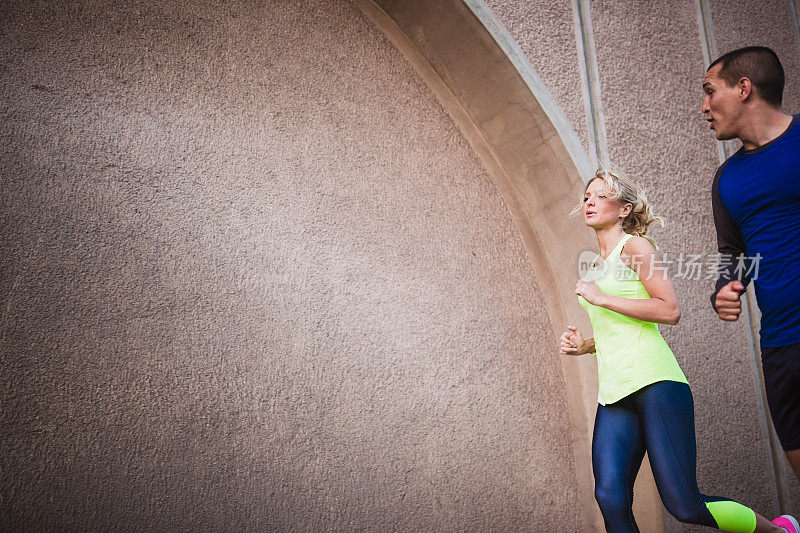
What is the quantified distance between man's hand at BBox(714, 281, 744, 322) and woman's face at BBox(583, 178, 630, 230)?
1.43 ft

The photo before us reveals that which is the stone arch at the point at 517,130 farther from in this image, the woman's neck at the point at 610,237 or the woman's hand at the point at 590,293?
the woman's hand at the point at 590,293

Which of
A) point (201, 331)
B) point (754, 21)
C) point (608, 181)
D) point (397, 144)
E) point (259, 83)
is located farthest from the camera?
point (754, 21)

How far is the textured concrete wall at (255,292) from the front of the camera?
221cm

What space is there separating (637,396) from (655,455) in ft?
0.60

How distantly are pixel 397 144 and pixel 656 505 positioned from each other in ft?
6.57

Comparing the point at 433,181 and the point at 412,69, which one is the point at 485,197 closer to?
the point at 433,181

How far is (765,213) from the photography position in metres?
1.77

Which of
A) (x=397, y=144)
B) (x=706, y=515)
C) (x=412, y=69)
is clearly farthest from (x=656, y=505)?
(x=412, y=69)

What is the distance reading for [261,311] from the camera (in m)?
2.50

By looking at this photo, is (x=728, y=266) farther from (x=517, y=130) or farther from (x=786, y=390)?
(x=517, y=130)

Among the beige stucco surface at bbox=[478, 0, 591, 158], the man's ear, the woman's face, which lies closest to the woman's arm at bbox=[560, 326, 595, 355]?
the woman's face

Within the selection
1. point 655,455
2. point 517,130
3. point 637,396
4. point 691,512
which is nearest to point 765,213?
point 637,396

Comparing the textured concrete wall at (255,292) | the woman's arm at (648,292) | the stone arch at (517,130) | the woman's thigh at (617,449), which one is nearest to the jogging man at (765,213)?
the woman's arm at (648,292)

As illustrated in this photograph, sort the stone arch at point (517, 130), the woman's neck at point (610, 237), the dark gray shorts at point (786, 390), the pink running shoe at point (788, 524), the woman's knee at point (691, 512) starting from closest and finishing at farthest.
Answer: the dark gray shorts at point (786, 390) < the woman's knee at point (691, 512) < the pink running shoe at point (788, 524) < the woman's neck at point (610, 237) < the stone arch at point (517, 130)
